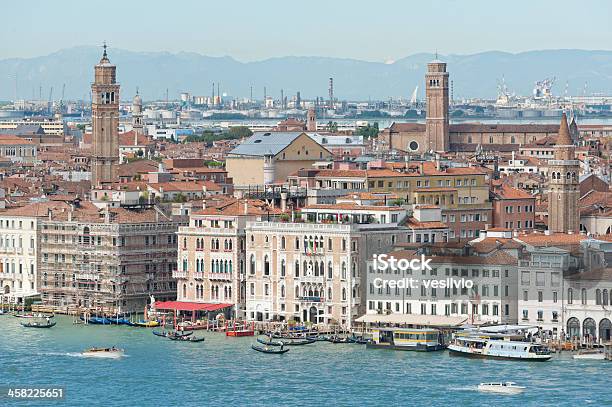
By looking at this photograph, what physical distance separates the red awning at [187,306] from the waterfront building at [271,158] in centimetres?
1042

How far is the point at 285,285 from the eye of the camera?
145 ft

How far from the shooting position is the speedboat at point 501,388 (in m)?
35.0

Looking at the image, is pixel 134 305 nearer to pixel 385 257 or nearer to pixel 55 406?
pixel 385 257

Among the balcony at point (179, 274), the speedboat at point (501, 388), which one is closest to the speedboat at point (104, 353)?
the balcony at point (179, 274)

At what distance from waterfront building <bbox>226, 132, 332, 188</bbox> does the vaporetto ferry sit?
16124 mm

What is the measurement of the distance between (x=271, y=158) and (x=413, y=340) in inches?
687

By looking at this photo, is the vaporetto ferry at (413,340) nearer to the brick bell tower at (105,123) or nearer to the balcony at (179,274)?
the balcony at (179,274)

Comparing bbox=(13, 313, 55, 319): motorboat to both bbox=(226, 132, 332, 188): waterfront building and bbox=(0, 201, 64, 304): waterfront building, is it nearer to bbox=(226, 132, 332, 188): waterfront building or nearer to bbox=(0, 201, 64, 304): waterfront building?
bbox=(0, 201, 64, 304): waterfront building

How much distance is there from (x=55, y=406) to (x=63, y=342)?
27.2ft

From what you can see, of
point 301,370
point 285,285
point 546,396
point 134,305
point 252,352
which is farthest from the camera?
point 134,305

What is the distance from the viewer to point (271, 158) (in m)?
57.2

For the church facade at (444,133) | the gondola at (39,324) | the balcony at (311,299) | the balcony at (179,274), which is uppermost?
the church facade at (444,133)

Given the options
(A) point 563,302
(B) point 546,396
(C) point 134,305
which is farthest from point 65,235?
(B) point 546,396

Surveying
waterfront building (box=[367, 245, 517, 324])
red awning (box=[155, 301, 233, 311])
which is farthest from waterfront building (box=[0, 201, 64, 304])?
waterfront building (box=[367, 245, 517, 324])
